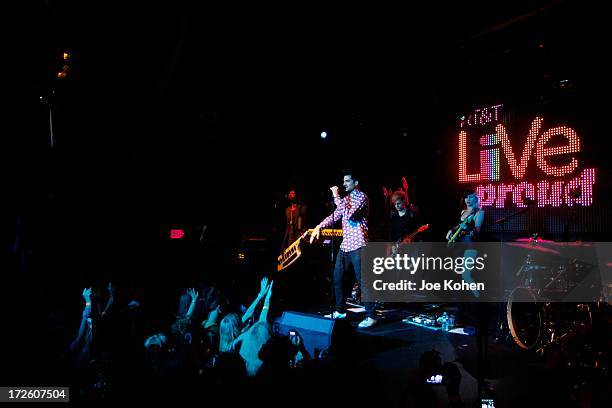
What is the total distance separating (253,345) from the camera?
3871mm

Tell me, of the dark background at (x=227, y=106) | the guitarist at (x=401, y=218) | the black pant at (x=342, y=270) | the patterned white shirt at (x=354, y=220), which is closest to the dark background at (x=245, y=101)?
the dark background at (x=227, y=106)

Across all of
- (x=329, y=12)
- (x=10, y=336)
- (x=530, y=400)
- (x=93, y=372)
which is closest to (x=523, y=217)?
(x=329, y=12)

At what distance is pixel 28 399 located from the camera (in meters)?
2.68

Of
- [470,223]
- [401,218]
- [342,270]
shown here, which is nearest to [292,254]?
[342,270]

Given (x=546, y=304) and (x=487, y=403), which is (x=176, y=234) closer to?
(x=546, y=304)

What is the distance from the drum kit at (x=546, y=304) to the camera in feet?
15.6

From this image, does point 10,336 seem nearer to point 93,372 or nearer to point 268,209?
point 93,372

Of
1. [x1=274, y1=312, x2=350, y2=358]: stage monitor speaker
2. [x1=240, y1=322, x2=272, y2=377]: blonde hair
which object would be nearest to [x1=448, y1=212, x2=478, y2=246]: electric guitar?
[x1=274, y1=312, x2=350, y2=358]: stage monitor speaker

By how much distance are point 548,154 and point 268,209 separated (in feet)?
22.3

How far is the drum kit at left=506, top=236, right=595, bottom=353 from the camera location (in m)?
4.76

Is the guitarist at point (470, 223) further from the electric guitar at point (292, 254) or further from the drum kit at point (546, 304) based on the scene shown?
the electric guitar at point (292, 254)

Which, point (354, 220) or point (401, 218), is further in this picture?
point (401, 218)

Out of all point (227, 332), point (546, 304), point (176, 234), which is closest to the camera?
point (227, 332)

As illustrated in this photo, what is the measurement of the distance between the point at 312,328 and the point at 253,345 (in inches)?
39.6
